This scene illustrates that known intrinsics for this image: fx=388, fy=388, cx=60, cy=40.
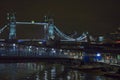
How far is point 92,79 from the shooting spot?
111 feet

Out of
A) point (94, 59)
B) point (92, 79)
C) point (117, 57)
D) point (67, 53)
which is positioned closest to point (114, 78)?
point (92, 79)

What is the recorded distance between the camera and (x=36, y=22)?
9194cm

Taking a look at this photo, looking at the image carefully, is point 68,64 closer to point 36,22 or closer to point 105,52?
point 105,52

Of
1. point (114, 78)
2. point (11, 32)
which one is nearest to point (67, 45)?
point (114, 78)

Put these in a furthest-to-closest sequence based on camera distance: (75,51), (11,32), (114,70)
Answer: (11,32) < (75,51) < (114,70)

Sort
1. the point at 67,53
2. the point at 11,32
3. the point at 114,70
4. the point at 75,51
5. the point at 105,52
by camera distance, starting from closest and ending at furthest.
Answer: the point at 114,70 → the point at 105,52 → the point at 75,51 → the point at 67,53 → the point at 11,32

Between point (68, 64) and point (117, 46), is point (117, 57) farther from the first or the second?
point (68, 64)

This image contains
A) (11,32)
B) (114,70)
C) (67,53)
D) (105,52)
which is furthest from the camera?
(11,32)

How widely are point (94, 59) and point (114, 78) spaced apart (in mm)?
11396

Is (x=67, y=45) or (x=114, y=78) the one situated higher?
(x=67, y=45)

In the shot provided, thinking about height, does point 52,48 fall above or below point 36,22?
below

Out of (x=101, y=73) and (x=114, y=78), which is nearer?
(x=114, y=78)

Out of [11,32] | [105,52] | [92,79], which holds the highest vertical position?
[11,32]

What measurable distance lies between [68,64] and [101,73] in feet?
33.1
